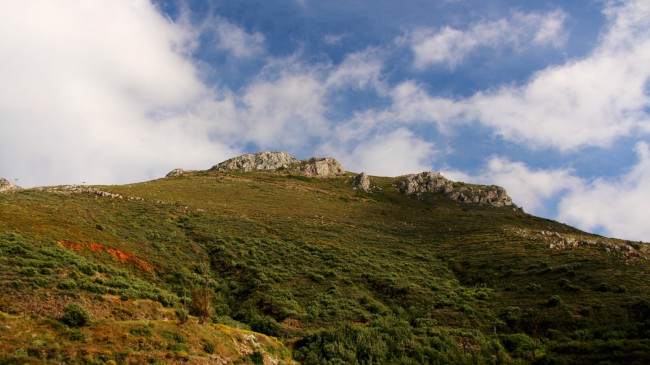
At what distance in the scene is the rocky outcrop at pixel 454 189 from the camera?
3964 inches

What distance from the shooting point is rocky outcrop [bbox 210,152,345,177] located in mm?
118625

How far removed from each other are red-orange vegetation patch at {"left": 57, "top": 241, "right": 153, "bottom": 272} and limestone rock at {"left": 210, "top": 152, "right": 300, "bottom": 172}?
82.7 m

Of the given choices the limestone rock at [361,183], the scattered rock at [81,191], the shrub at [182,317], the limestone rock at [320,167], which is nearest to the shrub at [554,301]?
the shrub at [182,317]

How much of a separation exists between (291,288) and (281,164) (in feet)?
298

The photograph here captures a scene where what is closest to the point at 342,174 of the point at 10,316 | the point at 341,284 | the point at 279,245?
the point at 279,245

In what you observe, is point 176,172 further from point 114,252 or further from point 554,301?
point 554,301

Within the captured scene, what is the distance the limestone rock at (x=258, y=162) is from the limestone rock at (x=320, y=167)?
5695mm

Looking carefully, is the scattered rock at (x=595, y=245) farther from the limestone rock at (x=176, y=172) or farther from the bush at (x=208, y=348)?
the limestone rock at (x=176, y=172)

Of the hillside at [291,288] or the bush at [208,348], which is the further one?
the hillside at [291,288]

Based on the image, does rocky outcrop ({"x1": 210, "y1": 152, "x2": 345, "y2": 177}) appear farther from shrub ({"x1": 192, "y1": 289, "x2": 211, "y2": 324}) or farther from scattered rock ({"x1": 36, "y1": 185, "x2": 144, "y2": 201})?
shrub ({"x1": 192, "y1": 289, "x2": 211, "y2": 324})

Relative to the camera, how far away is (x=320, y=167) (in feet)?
404

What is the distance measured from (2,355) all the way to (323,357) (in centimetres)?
1557

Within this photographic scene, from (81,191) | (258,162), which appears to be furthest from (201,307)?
(258,162)

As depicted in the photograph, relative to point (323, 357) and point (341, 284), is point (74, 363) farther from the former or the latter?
point (341, 284)
